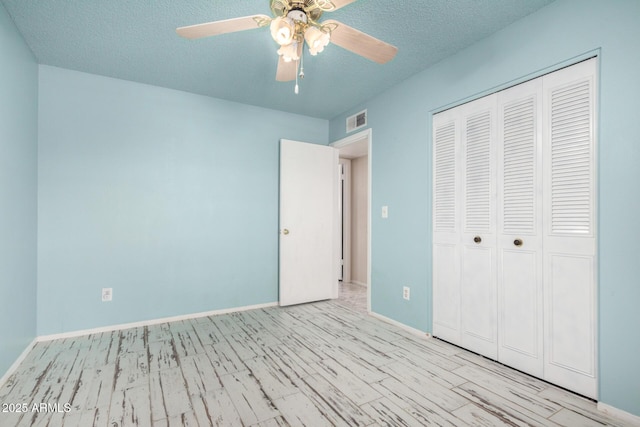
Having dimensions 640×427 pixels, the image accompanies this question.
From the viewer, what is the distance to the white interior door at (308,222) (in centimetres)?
374

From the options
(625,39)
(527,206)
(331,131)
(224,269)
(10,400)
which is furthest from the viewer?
(331,131)

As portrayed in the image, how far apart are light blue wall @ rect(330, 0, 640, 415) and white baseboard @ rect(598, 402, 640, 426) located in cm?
2

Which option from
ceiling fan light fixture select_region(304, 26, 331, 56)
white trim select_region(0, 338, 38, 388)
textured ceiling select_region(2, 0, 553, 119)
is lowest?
white trim select_region(0, 338, 38, 388)

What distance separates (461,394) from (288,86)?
302cm

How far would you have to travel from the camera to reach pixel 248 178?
3.66m

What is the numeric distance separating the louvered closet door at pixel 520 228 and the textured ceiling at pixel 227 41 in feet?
2.17

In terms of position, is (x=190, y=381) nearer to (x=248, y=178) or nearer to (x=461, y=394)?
(x=461, y=394)

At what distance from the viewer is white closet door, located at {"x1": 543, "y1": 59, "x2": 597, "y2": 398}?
1.78m

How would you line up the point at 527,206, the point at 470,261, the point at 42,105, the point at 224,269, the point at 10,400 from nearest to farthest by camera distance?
the point at 10,400
the point at 527,206
the point at 470,261
the point at 42,105
the point at 224,269

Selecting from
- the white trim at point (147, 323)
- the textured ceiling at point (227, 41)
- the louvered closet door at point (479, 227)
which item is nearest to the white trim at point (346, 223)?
the white trim at point (147, 323)

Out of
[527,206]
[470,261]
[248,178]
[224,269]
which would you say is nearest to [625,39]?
[527,206]

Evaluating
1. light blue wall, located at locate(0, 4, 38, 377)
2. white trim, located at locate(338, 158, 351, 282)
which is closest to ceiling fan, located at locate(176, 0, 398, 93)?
light blue wall, located at locate(0, 4, 38, 377)

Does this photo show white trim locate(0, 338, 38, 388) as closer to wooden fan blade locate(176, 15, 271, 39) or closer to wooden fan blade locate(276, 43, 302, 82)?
wooden fan blade locate(176, 15, 271, 39)

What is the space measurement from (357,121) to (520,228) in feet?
7.28
